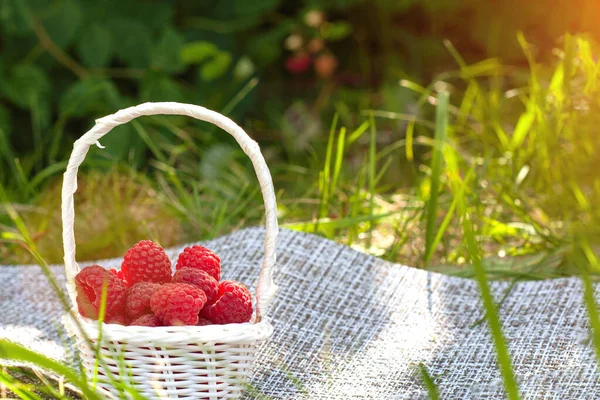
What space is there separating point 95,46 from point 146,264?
1166 millimetres

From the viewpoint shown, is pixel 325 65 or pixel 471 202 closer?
pixel 471 202

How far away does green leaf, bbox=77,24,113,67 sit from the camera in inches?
69.9

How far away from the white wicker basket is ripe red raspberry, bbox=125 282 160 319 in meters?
0.03

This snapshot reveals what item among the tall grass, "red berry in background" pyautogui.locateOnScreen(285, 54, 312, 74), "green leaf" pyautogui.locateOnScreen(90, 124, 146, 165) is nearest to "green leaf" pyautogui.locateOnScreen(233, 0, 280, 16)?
"red berry in background" pyautogui.locateOnScreen(285, 54, 312, 74)

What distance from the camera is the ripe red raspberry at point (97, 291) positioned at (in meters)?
0.71

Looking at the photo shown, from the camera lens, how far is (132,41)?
72.8 inches

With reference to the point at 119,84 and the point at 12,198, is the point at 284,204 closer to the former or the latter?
the point at 12,198

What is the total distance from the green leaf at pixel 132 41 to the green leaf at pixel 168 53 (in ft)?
0.24

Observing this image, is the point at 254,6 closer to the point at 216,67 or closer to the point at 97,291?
the point at 216,67

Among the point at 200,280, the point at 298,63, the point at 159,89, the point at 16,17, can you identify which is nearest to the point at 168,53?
the point at 159,89

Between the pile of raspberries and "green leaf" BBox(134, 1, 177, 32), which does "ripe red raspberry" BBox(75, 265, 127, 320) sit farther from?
"green leaf" BBox(134, 1, 177, 32)

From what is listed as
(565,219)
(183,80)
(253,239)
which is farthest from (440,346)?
(183,80)

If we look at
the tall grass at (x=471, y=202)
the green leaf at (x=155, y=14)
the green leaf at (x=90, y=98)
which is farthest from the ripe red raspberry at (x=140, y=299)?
the green leaf at (x=155, y=14)

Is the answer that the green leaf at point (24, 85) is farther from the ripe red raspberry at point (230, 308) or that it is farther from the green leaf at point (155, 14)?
the ripe red raspberry at point (230, 308)
